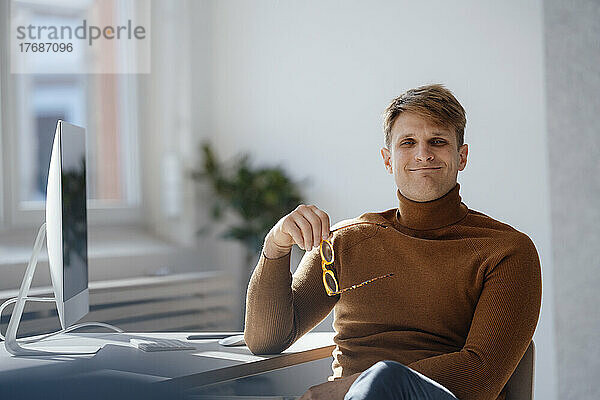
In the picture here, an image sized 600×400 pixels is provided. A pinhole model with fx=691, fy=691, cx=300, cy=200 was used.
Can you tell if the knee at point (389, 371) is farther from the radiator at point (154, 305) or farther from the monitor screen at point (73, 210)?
the radiator at point (154, 305)

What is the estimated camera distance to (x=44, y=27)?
3381 millimetres

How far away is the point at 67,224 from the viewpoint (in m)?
1.46

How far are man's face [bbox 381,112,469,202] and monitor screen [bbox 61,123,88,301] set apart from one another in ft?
2.29

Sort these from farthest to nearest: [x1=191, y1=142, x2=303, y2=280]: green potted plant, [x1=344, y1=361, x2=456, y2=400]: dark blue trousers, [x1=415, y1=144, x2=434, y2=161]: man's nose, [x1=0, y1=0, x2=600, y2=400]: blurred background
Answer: [x1=191, y1=142, x2=303, y2=280]: green potted plant
[x1=0, y1=0, x2=600, y2=400]: blurred background
[x1=415, y1=144, x2=434, y2=161]: man's nose
[x1=344, y1=361, x2=456, y2=400]: dark blue trousers

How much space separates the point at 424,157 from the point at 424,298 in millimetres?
282

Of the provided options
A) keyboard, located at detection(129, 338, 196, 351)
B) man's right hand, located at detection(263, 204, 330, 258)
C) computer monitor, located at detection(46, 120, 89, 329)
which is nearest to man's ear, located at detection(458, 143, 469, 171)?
man's right hand, located at detection(263, 204, 330, 258)

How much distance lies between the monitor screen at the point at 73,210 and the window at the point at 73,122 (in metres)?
1.74

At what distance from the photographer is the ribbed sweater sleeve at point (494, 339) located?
120cm

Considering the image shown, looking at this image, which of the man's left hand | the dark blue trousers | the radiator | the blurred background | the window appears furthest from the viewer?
the window

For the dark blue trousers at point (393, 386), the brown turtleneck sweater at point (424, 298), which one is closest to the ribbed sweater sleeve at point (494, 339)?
the brown turtleneck sweater at point (424, 298)

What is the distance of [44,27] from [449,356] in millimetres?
2869

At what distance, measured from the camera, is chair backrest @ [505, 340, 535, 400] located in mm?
1282

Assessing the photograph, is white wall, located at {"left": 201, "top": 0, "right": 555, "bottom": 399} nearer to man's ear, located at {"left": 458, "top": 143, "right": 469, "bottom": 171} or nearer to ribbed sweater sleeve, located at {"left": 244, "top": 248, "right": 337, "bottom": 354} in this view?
man's ear, located at {"left": 458, "top": 143, "right": 469, "bottom": 171}

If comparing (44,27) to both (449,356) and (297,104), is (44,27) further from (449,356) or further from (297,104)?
(449,356)
